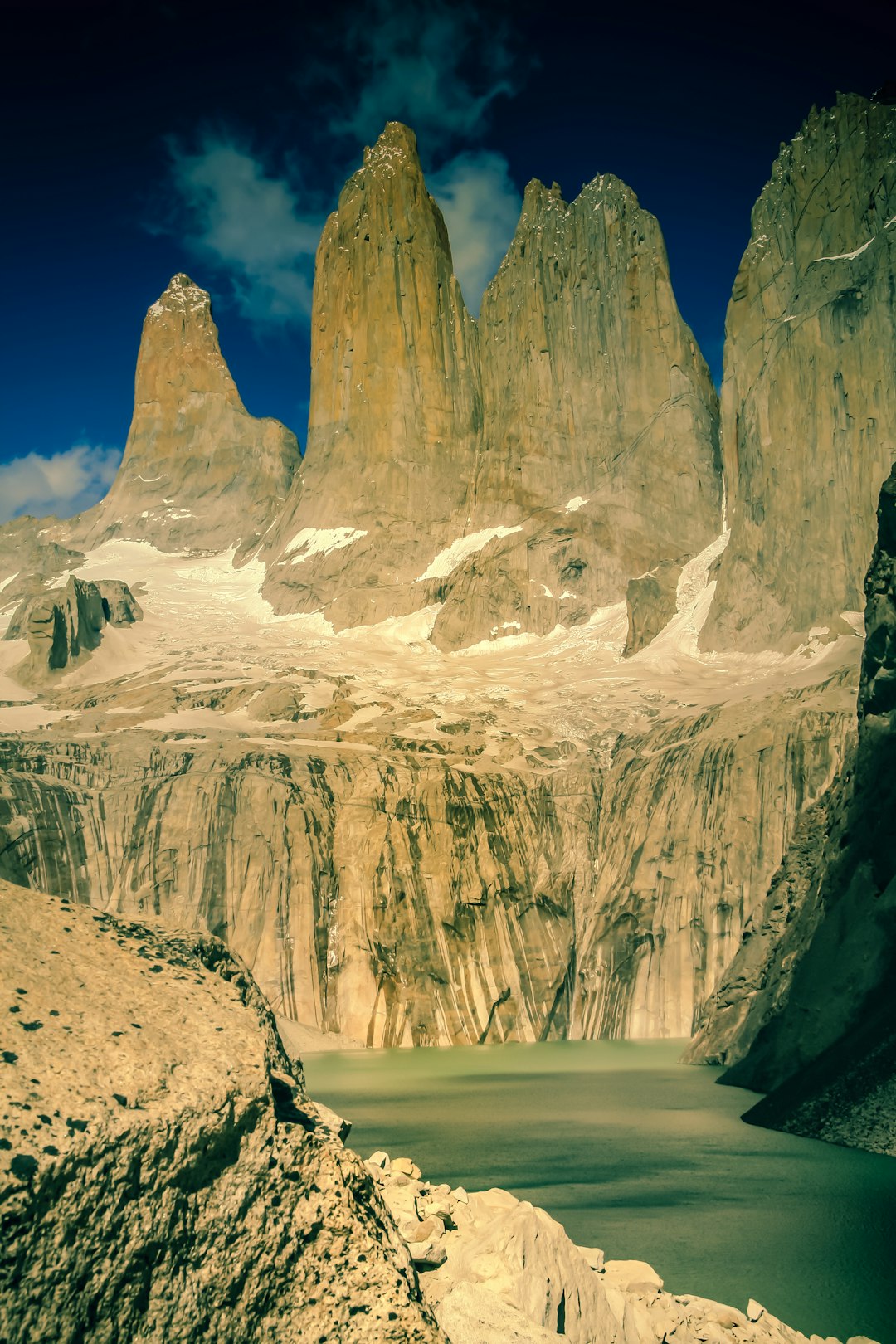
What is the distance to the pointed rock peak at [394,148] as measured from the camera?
368 ft

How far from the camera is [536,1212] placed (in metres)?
10.2

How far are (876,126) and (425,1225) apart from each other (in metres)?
76.3

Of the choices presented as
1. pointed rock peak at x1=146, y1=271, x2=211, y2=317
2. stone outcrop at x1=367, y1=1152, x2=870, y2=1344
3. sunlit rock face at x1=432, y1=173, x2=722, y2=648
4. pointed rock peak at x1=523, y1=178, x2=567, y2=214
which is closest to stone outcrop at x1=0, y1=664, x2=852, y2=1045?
sunlit rock face at x1=432, y1=173, x2=722, y2=648

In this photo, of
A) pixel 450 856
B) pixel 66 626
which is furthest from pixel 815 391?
pixel 66 626

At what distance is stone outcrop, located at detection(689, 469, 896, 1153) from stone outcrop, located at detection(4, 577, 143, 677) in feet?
229

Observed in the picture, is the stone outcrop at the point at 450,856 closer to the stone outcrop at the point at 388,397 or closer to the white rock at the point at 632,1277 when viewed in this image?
the white rock at the point at 632,1277

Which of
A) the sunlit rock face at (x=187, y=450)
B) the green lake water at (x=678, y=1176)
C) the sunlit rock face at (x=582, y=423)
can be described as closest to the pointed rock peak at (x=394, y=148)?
the sunlit rock face at (x=582, y=423)

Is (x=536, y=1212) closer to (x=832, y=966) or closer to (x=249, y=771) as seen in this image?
(x=832, y=966)

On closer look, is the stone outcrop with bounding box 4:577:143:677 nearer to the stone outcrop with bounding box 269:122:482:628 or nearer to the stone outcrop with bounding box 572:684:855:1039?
the stone outcrop with bounding box 269:122:482:628

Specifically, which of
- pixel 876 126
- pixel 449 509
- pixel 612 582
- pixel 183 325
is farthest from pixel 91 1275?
pixel 183 325

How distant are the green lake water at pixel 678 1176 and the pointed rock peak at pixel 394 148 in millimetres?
100337

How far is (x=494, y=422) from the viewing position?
10550 cm

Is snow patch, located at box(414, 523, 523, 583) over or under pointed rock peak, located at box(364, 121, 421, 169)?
under

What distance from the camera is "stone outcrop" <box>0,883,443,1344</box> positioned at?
480 centimetres
